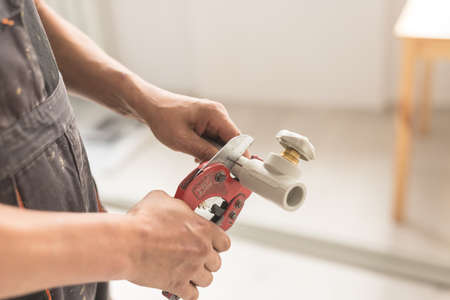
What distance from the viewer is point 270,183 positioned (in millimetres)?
535

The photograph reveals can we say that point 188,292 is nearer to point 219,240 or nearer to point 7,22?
point 219,240

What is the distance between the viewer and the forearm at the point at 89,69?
2.07 feet

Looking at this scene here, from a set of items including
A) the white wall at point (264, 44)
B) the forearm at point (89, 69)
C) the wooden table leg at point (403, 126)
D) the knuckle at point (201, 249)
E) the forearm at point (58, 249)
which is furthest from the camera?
the white wall at point (264, 44)

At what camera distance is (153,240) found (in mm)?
439

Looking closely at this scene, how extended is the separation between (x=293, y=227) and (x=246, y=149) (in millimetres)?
866

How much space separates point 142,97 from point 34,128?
20 centimetres

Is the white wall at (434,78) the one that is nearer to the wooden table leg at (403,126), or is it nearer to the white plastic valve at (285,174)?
the wooden table leg at (403,126)

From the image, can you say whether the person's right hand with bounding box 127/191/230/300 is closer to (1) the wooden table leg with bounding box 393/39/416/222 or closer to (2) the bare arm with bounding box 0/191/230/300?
(2) the bare arm with bounding box 0/191/230/300

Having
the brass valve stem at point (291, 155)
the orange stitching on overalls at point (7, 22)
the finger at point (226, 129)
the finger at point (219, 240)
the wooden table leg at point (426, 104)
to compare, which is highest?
the orange stitching on overalls at point (7, 22)

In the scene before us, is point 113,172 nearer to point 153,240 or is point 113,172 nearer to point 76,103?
point 76,103

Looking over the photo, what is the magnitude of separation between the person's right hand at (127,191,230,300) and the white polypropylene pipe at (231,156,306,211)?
0.23ft

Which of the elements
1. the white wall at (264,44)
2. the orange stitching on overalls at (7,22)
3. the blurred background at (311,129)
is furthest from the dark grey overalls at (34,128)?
the white wall at (264,44)

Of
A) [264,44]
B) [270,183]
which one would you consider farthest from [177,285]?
[264,44]

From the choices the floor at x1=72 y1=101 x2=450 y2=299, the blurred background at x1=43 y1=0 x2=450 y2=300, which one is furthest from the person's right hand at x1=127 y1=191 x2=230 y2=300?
the blurred background at x1=43 y1=0 x2=450 y2=300
